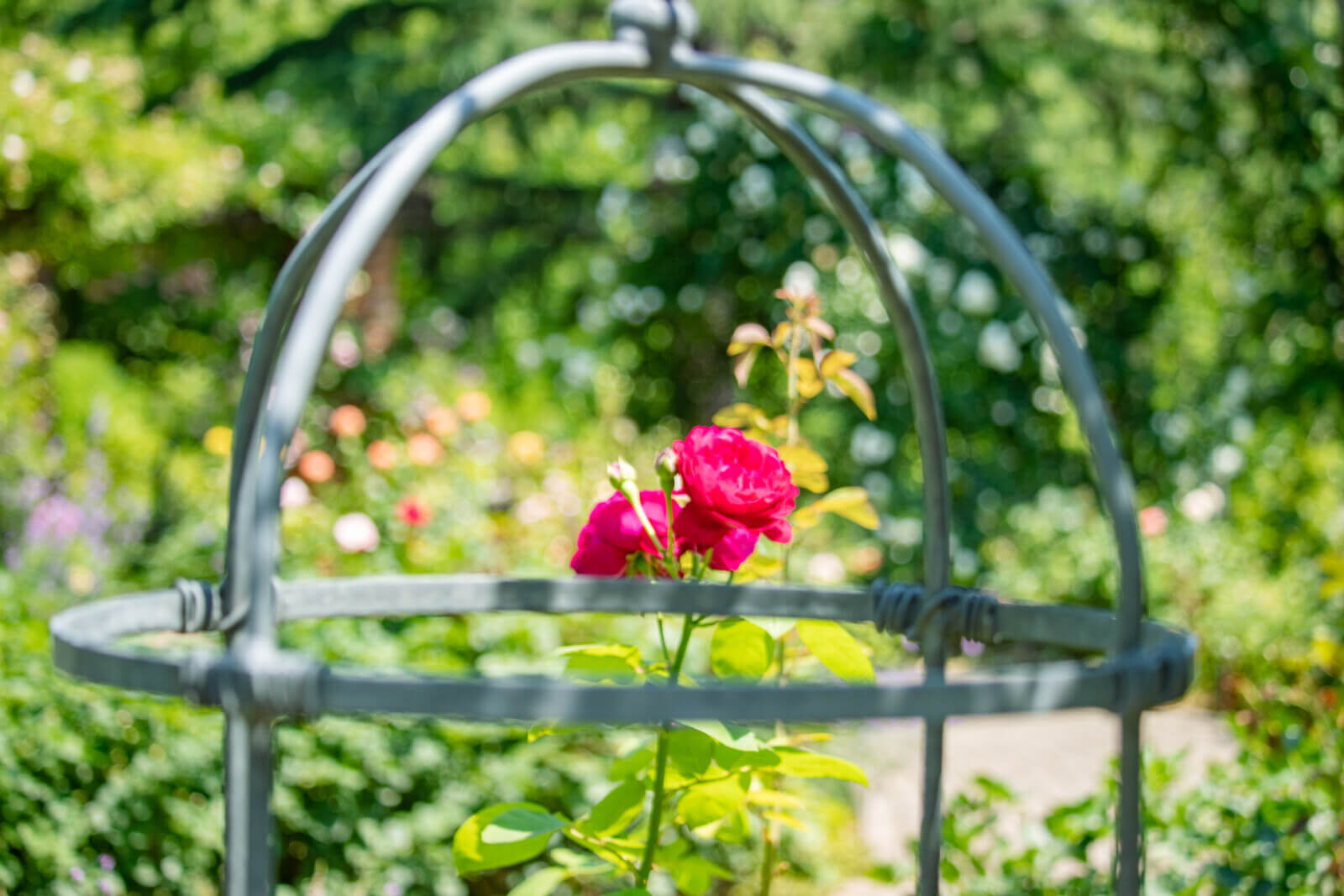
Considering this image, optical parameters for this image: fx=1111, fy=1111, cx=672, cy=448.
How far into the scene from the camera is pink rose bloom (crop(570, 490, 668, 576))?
1157mm

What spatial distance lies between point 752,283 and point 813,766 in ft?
11.8

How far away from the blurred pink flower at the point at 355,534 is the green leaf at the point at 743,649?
171 centimetres

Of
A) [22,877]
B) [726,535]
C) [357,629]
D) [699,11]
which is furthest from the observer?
[699,11]

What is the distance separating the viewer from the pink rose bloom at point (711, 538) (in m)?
1.08

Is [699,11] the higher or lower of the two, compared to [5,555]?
higher

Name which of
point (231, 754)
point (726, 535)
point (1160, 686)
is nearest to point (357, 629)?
point (726, 535)

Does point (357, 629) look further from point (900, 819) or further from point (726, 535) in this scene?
point (900, 819)

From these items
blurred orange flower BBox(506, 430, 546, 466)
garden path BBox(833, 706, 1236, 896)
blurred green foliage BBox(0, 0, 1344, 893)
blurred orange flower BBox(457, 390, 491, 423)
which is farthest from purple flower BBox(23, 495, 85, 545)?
garden path BBox(833, 706, 1236, 896)

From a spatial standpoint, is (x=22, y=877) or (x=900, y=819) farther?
(x=900, y=819)

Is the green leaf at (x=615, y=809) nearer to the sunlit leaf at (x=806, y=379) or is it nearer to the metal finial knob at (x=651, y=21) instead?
the sunlit leaf at (x=806, y=379)

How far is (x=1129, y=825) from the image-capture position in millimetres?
822

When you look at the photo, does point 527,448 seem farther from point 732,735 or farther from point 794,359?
A: point 732,735

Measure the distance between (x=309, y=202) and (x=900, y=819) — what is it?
514cm

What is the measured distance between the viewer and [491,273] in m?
5.02
